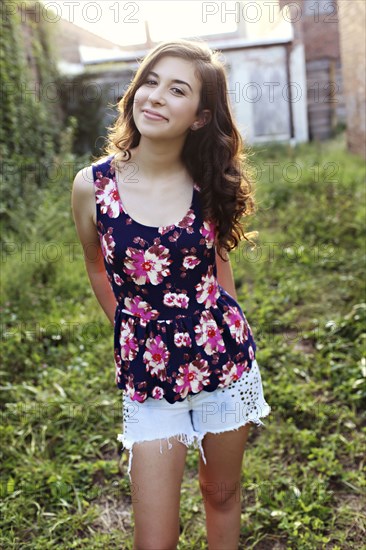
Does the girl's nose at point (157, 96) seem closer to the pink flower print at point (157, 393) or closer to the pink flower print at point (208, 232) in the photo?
the pink flower print at point (208, 232)

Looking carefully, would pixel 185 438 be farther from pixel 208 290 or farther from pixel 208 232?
pixel 208 232

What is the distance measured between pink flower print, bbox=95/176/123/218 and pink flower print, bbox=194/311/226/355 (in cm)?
39

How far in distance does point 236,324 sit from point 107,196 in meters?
0.54

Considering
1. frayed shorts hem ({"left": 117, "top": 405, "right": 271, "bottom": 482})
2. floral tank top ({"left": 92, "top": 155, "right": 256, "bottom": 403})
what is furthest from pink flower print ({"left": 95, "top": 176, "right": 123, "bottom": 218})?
frayed shorts hem ({"left": 117, "top": 405, "right": 271, "bottom": 482})

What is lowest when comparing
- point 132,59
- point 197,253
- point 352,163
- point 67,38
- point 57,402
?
point 57,402

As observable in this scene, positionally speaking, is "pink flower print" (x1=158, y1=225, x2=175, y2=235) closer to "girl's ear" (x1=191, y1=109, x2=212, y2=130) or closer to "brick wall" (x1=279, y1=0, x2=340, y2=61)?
"girl's ear" (x1=191, y1=109, x2=212, y2=130)

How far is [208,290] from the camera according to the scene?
1757mm

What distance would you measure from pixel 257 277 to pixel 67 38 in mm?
12496

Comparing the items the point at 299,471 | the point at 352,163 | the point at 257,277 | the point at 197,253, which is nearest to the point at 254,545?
the point at 299,471

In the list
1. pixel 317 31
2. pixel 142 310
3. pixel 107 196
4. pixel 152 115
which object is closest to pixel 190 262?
pixel 142 310

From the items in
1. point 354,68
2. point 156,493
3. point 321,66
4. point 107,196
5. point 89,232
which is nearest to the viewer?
point 156,493

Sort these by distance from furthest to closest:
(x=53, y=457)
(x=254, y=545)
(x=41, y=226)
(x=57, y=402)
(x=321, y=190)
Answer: (x=321, y=190)
(x=41, y=226)
(x=57, y=402)
(x=53, y=457)
(x=254, y=545)

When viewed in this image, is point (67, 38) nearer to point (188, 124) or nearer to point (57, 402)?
point (57, 402)

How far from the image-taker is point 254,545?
2.31 metres
